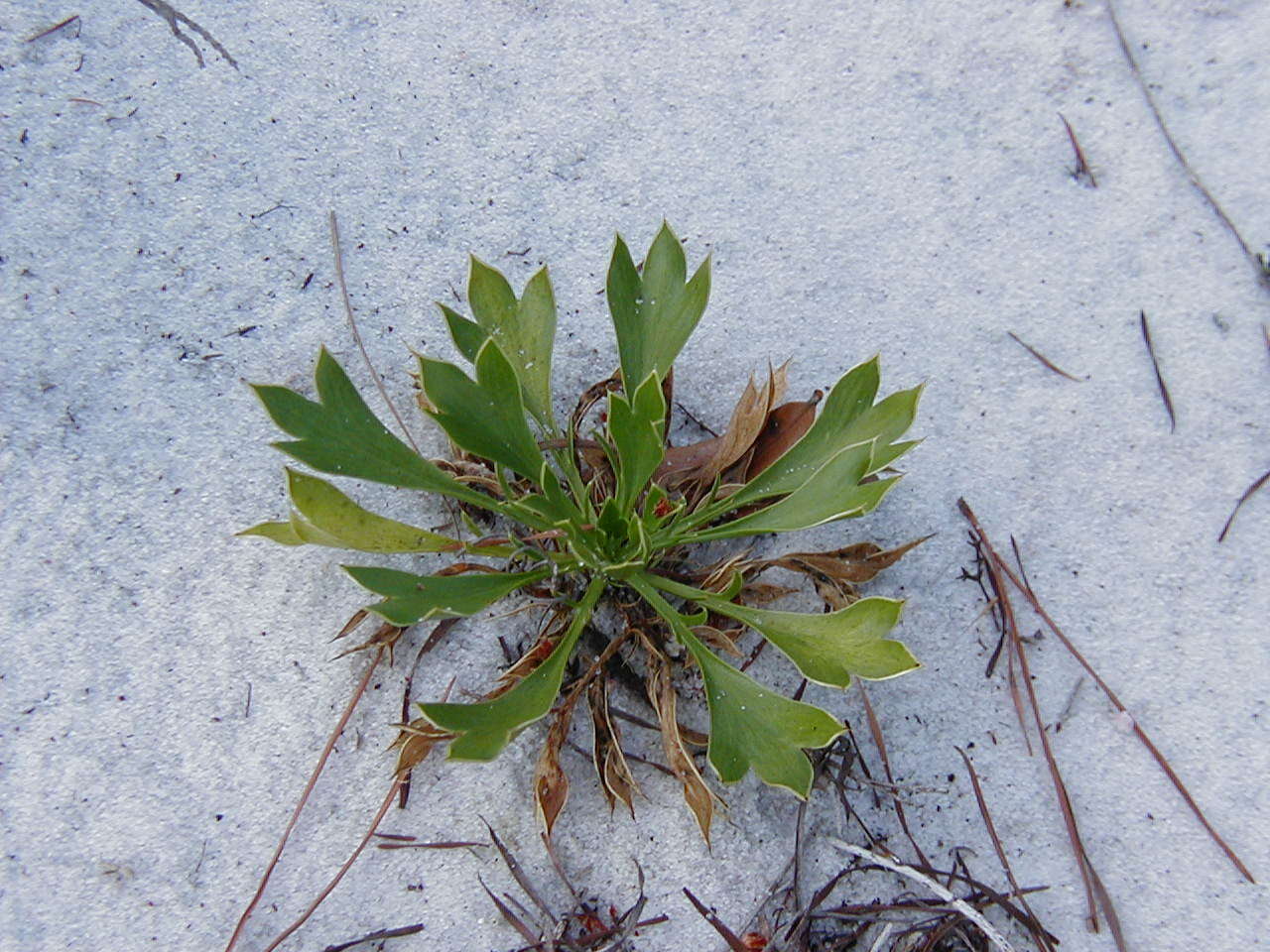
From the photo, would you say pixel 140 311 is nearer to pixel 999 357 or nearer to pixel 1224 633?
pixel 999 357

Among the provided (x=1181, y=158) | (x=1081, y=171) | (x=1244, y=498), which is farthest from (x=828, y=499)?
(x=1181, y=158)

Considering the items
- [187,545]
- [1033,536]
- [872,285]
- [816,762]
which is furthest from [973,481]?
[187,545]

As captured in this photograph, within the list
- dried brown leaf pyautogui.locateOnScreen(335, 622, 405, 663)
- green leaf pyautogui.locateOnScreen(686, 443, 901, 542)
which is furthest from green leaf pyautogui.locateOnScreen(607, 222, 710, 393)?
dried brown leaf pyautogui.locateOnScreen(335, 622, 405, 663)

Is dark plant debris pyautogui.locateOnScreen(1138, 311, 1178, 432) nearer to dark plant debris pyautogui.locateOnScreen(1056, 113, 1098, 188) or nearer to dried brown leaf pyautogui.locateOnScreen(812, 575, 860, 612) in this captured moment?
dark plant debris pyautogui.locateOnScreen(1056, 113, 1098, 188)

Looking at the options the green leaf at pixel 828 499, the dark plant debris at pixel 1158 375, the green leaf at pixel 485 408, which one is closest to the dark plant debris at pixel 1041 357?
the dark plant debris at pixel 1158 375

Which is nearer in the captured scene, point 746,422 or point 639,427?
point 639,427

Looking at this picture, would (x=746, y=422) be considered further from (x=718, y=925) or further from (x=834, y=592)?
(x=718, y=925)

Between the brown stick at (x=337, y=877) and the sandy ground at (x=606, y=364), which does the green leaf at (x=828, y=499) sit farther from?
the brown stick at (x=337, y=877)
